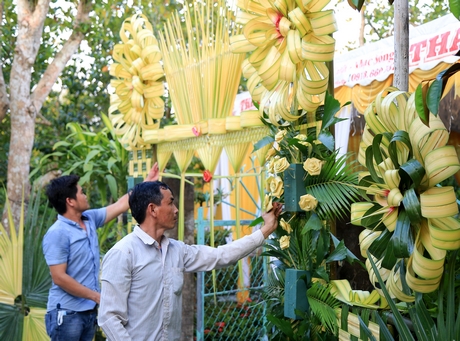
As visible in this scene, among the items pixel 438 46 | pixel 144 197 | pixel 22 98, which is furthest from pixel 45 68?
pixel 144 197

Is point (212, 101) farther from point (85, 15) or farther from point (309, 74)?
point (85, 15)

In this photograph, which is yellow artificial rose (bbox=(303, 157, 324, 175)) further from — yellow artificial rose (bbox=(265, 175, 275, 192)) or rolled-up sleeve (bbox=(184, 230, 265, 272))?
rolled-up sleeve (bbox=(184, 230, 265, 272))

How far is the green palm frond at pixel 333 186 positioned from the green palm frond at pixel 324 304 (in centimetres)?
29

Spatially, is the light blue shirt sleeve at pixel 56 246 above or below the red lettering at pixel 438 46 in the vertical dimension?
below

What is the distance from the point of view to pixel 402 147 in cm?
187

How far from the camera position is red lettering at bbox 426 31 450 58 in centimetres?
469

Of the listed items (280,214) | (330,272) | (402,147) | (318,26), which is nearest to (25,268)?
(280,214)

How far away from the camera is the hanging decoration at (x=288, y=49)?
2.40 m

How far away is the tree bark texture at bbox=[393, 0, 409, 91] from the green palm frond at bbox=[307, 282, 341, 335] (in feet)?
2.79

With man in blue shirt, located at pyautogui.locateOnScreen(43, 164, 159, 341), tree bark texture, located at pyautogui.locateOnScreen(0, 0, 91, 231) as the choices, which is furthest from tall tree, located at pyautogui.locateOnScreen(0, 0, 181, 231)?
man in blue shirt, located at pyautogui.locateOnScreen(43, 164, 159, 341)

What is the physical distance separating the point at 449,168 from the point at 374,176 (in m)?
0.31

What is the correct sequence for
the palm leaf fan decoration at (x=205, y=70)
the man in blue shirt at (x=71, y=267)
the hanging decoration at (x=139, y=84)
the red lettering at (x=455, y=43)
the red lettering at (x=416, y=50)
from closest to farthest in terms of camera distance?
1. the palm leaf fan decoration at (x=205, y=70)
2. the man in blue shirt at (x=71, y=267)
3. the hanging decoration at (x=139, y=84)
4. the red lettering at (x=455, y=43)
5. the red lettering at (x=416, y=50)

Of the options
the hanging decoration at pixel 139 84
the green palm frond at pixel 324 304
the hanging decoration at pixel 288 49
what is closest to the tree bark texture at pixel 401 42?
the hanging decoration at pixel 288 49

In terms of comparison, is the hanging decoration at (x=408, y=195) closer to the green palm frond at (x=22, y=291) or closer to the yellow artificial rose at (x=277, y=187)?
the yellow artificial rose at (x=277, y=187)
